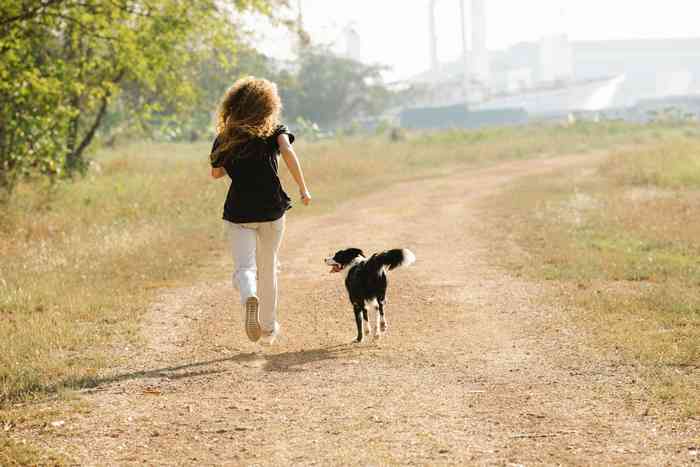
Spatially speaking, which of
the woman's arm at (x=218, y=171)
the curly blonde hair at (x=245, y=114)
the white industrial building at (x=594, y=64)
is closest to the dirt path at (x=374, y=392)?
the woman's arm at (x=218, y=171)

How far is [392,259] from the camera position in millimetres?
8039

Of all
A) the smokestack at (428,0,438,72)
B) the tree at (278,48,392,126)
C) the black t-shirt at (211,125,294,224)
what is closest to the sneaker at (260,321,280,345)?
the black t-shirt at (211,125,294,224)

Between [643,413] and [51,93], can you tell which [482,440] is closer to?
[643,413]

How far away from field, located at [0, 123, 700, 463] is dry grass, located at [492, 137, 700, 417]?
0.08 feet

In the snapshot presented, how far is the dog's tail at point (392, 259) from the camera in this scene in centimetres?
795

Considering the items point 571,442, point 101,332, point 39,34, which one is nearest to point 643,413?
point 571,442

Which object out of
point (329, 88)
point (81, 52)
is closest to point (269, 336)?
point (81, 52)

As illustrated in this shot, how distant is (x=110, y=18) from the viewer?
17.4 metres

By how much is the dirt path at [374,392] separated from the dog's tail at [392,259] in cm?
68

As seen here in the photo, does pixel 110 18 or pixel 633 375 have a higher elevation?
pixel 110 18

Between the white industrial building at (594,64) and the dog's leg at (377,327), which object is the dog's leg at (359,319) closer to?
the dog's leg at (377,327)

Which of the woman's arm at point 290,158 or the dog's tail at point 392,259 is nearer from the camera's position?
the woman's arm at point 290,158

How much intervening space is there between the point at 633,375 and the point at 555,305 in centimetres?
288

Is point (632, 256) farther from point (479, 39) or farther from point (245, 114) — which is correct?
point (479, 39)
